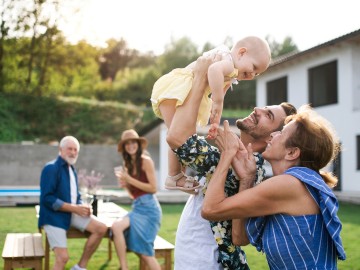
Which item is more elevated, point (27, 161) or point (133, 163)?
point (133, 163)

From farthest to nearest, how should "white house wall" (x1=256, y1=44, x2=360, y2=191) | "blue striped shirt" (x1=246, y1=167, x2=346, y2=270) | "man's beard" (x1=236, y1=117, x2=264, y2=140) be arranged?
"white house wall" (x1=256, y1=44, x2=360, y2=191) < "man's beard" (x1=236, y1=117, x2=264, y2=140) < "blue striped shirt" (x1=246, y1=167, x2=346, y2=270)

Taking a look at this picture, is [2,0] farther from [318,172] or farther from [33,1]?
[318,172]

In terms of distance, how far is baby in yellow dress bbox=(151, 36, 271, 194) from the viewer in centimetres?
286

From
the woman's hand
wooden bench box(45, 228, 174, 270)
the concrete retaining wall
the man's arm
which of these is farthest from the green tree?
the man's arm

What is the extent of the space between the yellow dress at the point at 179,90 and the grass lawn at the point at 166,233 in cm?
527

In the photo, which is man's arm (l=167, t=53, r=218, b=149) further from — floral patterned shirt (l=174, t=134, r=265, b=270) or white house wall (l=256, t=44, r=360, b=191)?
white house wall (l=256, t=44, r=360, b=191)

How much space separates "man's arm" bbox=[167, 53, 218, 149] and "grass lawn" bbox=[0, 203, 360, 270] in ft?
17.9

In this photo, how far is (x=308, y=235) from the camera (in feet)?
8.32

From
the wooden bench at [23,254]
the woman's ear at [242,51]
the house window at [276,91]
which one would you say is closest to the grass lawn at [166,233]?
the wooden bench at [23,254]

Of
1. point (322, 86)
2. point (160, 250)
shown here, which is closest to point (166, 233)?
point (160, 250)

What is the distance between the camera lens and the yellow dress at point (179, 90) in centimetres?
288

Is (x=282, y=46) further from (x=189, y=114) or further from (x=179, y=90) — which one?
(x=189, y=114)

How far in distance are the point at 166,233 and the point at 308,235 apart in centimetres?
903

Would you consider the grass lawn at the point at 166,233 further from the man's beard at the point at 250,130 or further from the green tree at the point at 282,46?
the green tree at the point at 282,46
